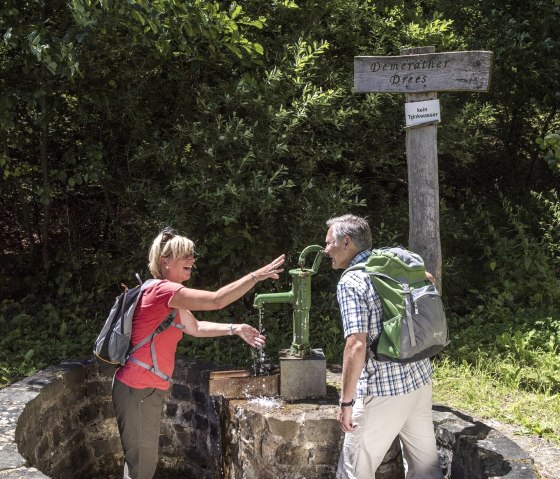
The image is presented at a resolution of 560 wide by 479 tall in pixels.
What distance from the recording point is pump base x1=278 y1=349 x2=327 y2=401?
14.3ft

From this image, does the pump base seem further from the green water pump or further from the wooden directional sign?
the wooden directional sign

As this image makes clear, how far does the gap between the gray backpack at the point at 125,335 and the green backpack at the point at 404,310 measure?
3.38ft

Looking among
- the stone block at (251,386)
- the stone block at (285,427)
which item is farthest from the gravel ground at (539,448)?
the stone block at (251,386)

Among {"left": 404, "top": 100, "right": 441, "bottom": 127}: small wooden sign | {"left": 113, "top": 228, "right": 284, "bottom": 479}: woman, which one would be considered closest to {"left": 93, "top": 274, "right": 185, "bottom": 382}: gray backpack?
{"left": 113, "top": 228, "right": 284, "bottom": 479}: woman

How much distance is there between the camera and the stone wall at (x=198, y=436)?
3.73m

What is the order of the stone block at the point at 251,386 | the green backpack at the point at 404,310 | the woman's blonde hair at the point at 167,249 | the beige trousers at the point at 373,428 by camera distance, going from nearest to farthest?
the green backpack at the point at 404,310 → the beige trousers at the point at 373,428 → the woman's blonde hair at the point at 167,249 → the stone block at the point at 251,386

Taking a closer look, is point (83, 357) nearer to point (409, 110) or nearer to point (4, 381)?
point (4, 381)

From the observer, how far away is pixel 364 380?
3326mm

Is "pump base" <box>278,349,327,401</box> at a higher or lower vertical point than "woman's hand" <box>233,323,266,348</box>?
lower

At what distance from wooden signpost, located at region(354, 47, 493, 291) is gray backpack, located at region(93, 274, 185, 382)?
1849mm

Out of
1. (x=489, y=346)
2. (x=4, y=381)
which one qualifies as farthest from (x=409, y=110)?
(x=4, y=381)

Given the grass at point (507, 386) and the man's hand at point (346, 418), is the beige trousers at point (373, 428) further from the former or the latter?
the grass at point (507, 386)

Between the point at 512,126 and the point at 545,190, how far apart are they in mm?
898

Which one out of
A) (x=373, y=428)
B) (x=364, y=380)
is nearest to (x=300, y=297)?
(x=364, y=380)
